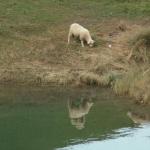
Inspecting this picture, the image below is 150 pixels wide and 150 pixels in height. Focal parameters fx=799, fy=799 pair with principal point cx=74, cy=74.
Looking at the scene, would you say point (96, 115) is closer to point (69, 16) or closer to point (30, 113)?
point (30, 113)

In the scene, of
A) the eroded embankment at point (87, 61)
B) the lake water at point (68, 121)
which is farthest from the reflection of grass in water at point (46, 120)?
the eroded embankment at point (87, 61)

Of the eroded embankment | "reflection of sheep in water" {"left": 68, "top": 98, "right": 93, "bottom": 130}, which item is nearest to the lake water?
"reflection of sheep in water" {"left": 68, "top": 98, "right": 93, "bottom": 130}

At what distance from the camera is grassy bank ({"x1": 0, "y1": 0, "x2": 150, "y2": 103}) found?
22.2 m

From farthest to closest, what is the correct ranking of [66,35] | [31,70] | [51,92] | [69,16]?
1. [69,16]
2. [66,35]
3. [31,70]
4. [51,92]

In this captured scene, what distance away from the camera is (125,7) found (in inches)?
1158

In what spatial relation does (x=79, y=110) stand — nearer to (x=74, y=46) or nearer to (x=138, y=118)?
(x=138, y=118)

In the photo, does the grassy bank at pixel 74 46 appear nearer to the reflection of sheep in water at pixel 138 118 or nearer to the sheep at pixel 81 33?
the sheep at pixel 81 33

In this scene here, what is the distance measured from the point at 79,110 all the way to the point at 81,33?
559cm

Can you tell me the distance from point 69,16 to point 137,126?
10.4 metres

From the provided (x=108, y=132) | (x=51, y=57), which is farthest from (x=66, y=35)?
(x=108, y=132)

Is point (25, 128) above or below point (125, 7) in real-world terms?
below

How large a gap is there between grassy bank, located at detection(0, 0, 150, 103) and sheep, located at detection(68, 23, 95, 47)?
248 mm

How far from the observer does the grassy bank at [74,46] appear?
22.2m

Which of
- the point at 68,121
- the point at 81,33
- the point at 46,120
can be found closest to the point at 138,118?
the point at 68,121
